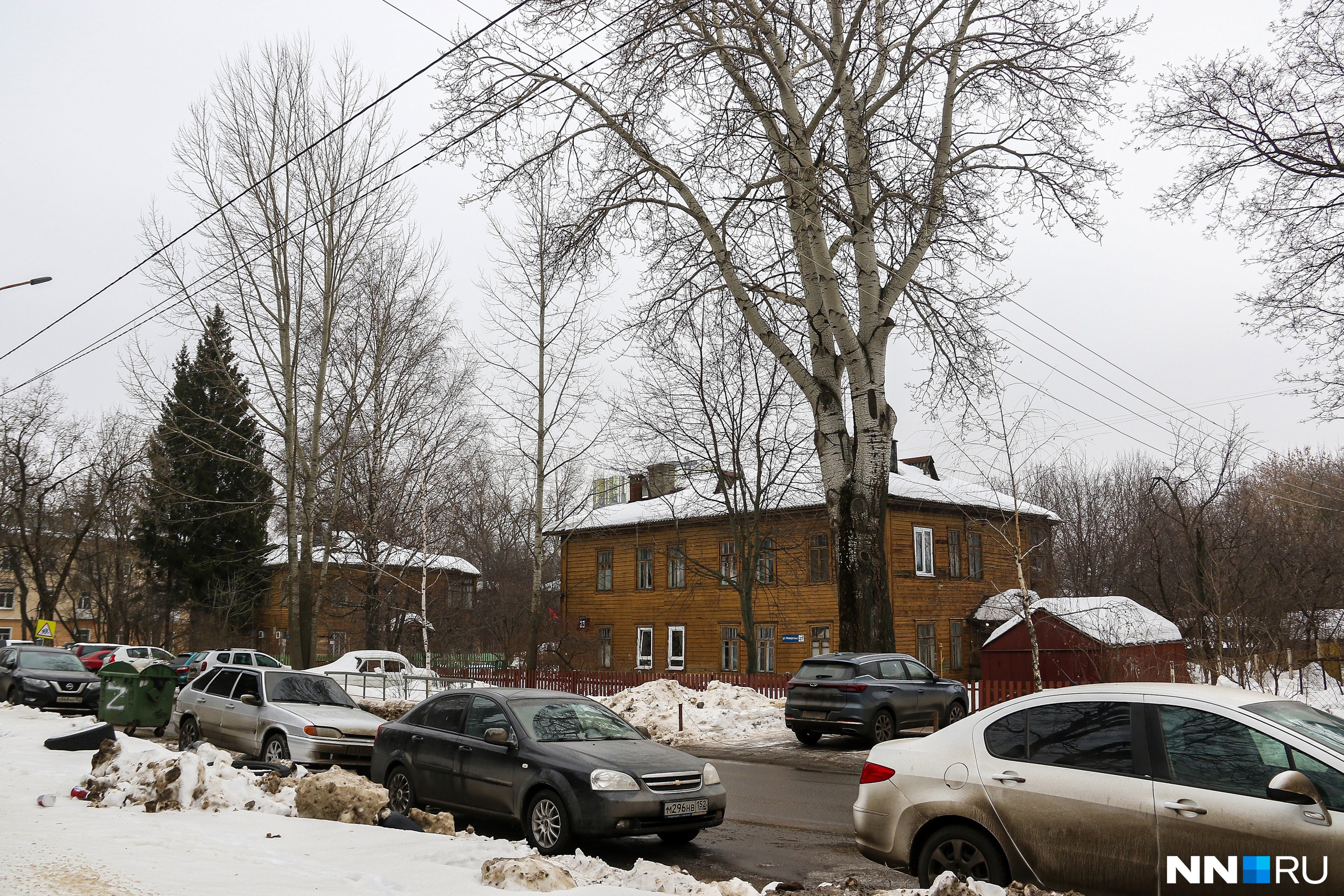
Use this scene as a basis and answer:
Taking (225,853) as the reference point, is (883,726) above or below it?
below

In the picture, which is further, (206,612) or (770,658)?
(206,612)

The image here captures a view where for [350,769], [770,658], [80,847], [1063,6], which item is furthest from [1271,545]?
[80,847]

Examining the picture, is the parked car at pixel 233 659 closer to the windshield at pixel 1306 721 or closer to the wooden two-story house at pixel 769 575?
the wooden two-story house at pixel 769 575

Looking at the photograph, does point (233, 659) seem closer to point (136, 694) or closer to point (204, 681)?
point (136, 694)

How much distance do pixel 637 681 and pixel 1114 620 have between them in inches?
555

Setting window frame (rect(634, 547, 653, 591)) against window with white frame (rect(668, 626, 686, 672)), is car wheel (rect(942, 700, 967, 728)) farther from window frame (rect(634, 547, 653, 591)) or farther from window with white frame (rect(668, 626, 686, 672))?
window frame (rect(634, 547, 653, 591))

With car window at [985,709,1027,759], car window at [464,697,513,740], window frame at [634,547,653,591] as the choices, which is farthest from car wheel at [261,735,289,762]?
window frame at [634,547,653,591]

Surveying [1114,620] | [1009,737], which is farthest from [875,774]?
[1114,620]

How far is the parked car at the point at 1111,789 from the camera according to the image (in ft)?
17.4

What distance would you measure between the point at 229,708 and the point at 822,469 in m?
11.8

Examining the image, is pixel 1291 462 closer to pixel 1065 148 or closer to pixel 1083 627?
pixel 1083 627

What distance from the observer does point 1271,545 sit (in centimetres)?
3111

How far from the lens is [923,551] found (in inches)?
1478

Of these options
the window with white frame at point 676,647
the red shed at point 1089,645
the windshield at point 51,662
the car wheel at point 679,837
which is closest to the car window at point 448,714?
the car wheel at point 679,837
